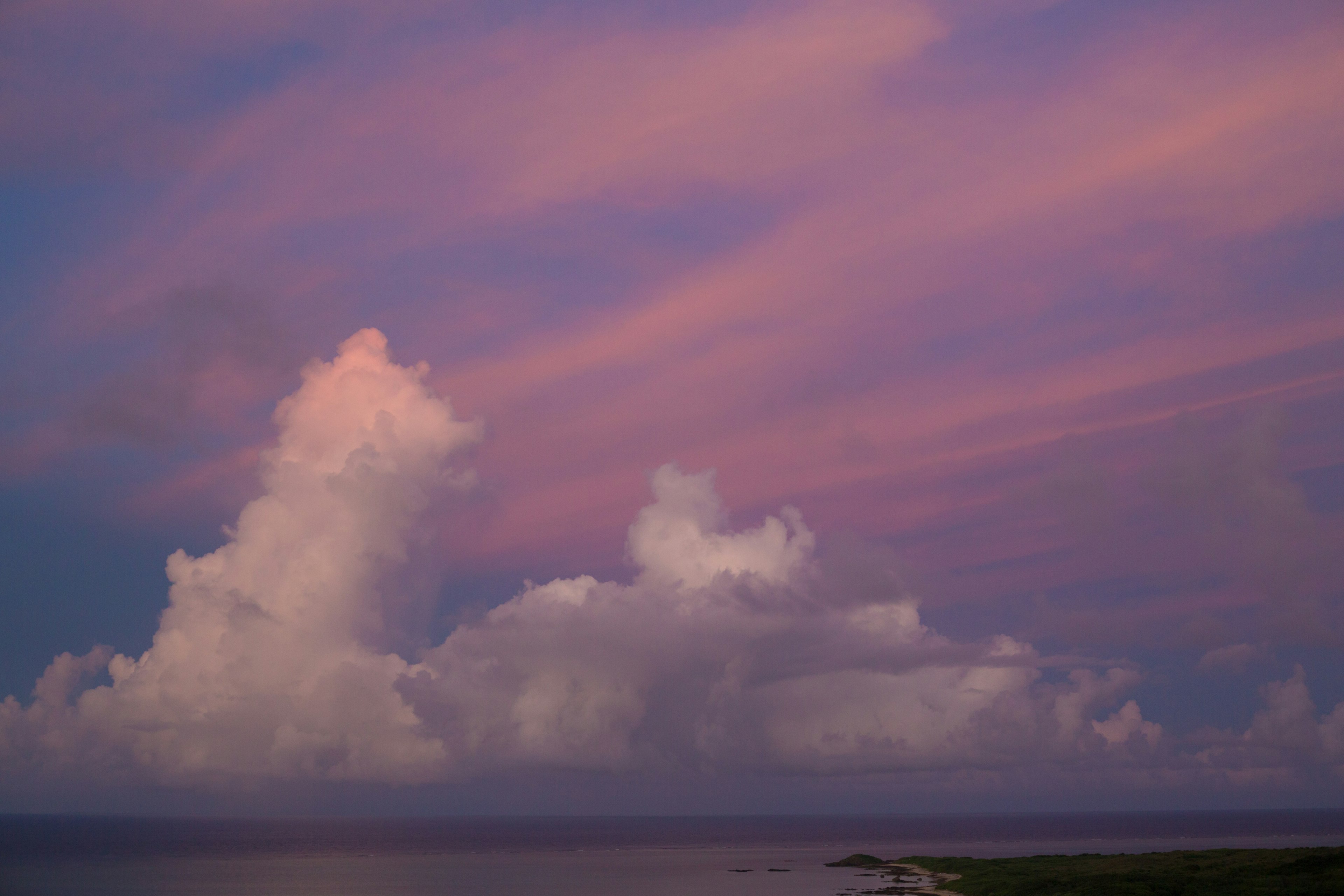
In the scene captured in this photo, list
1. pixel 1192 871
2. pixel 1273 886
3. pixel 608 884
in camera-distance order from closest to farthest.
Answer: pixel 1273 886 → pixel 1192 871 → pixel 608 884

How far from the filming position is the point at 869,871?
5876 inches

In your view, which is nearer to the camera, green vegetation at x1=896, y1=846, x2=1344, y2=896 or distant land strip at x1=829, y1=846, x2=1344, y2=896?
green vegetation at x1=896, y1=846, x2=1344, y2=896

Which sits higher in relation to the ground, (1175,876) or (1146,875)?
(1175,876)

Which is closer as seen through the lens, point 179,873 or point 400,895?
point 400,895

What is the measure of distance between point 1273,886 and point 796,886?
5648 centimetres

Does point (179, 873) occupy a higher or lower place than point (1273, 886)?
lower

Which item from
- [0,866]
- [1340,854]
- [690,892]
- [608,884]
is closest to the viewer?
[1340,854]

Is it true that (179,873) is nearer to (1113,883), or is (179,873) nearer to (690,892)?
(690,892)

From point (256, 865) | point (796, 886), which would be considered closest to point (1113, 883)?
point (796, 886)

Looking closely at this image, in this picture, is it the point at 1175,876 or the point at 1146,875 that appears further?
the point at 1146,875

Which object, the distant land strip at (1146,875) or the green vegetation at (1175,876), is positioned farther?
the distant land strip at (1146,875)

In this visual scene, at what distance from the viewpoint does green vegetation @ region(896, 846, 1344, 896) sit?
8406 cm

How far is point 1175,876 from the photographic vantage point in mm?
95312

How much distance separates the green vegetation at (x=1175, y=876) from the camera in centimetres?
8406
